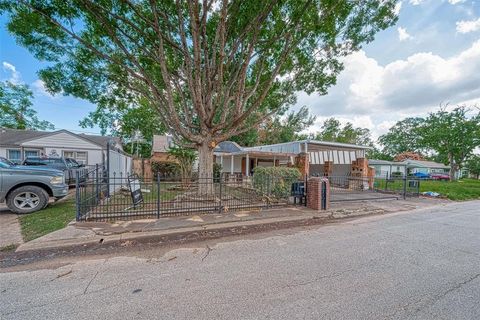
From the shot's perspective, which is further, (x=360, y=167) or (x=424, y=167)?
(x=424, y=167)

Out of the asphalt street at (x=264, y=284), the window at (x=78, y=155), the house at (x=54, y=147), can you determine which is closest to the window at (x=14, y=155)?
the house at (x=54, y=147)

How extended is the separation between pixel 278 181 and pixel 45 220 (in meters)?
7.27

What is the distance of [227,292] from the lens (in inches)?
102

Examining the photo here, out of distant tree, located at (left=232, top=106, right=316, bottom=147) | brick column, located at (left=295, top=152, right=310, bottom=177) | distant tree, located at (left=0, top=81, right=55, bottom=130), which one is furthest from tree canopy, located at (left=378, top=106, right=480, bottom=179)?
distant tree, located at (left=0, top=81, right=55, bottom=130)

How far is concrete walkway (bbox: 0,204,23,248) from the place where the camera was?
4.15 meters

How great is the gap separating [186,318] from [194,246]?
210 centimetres

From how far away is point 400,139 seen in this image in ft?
166

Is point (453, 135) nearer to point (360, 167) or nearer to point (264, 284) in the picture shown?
point (360, 167)

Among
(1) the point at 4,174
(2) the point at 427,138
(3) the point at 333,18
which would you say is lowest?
(1) the point at 4,174

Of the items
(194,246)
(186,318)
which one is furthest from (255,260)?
(186,318)

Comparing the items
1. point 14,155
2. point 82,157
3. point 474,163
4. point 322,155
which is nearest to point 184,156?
point 322,155

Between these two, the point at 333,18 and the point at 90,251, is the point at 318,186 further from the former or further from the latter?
the point at 90,251

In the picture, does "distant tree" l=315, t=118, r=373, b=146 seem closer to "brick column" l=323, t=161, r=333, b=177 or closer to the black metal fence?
"brick column" l=323, t=161, r=333, b=177

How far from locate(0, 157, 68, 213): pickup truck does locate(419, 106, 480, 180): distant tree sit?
131ft
